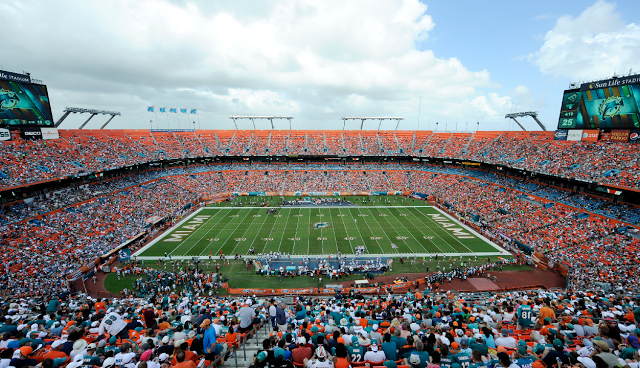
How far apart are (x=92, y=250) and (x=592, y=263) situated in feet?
132

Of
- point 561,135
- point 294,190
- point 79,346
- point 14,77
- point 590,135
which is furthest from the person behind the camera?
point 294,190

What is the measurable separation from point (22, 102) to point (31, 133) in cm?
429

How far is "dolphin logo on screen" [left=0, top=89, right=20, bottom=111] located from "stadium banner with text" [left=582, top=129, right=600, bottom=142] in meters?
66.9

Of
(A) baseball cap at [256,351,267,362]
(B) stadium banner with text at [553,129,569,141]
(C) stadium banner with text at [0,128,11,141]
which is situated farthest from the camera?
(B) stadium banner with text at [553,129,569,141]

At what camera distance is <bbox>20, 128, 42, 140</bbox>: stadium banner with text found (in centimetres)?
3354

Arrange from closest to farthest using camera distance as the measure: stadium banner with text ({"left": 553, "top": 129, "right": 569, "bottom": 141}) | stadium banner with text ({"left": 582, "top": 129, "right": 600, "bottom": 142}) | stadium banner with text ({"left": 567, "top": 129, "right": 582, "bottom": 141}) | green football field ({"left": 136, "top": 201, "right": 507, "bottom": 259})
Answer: green football field ({"left": 136, "top": 201, "right": 507, "bottom": 259})
stadium banner with text ({"left": 582, "top": 129, "right": 600, "bottom": 142})
stadium banner with text ({"left": 567, "top": 129, "right": 582, "bottom": 141})
stadium banner with text ({"left": 553, "top": 129, "right": 569, "bottom": 141})

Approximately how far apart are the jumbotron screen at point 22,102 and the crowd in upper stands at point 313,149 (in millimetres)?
2644

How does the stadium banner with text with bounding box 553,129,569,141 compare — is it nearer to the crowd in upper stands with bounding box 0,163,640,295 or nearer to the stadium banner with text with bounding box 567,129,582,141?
the stadium banner with text with bounding box 567,129,582,141

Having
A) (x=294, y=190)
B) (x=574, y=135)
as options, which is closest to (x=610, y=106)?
(x=574, y=135)

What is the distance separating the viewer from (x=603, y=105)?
3144 cm

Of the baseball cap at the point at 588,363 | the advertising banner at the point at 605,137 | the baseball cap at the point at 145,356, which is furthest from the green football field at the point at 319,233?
the baseball cap at the point at 588,363

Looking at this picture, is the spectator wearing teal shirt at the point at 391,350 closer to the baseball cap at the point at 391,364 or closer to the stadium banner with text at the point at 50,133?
the baseball cap at the point at 391,364

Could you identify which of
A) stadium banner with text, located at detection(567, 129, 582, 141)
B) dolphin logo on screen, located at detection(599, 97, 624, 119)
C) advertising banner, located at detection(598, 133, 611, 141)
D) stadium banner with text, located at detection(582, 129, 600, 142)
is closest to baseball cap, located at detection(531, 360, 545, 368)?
dolphin logo on screen, located at detection(599, 97, 624, 119)

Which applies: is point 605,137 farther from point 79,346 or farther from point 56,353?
point 56,353
